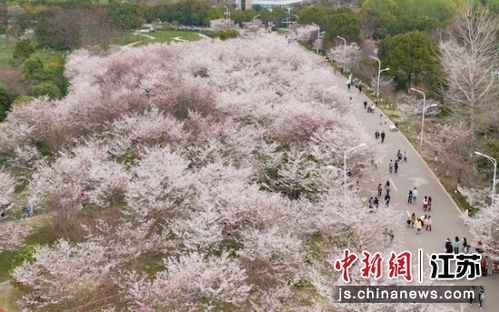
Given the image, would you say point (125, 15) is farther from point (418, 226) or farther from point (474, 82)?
point (418, 226)

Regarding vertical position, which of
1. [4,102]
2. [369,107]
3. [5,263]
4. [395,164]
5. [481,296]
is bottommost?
[5,263]

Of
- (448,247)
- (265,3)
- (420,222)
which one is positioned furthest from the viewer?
(265,3)

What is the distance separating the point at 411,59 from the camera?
154 feet

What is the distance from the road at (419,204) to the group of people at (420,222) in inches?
8.5

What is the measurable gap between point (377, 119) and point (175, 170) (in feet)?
70.9

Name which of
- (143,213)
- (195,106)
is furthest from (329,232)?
(195,106)

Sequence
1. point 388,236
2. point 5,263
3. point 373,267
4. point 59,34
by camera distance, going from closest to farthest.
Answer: point 373,267 → point 388,236 → point 5,263 → point 59,34

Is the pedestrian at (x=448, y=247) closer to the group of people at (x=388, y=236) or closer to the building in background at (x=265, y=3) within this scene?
the group of people at (x=388, y=236)

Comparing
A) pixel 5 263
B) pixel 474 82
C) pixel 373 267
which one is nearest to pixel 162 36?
pixel 474 82

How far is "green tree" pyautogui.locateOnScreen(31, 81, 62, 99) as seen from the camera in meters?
40.9

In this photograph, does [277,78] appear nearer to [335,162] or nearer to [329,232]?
[335,162]

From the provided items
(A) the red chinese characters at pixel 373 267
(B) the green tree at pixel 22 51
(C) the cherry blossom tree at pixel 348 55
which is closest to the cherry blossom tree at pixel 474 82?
(C) the cherry blossom tree at pixel 348 55

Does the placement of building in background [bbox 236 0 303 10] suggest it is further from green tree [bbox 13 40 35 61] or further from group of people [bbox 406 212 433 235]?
group of people [bbox 406 212 433 235]

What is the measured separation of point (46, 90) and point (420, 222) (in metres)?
29.4
